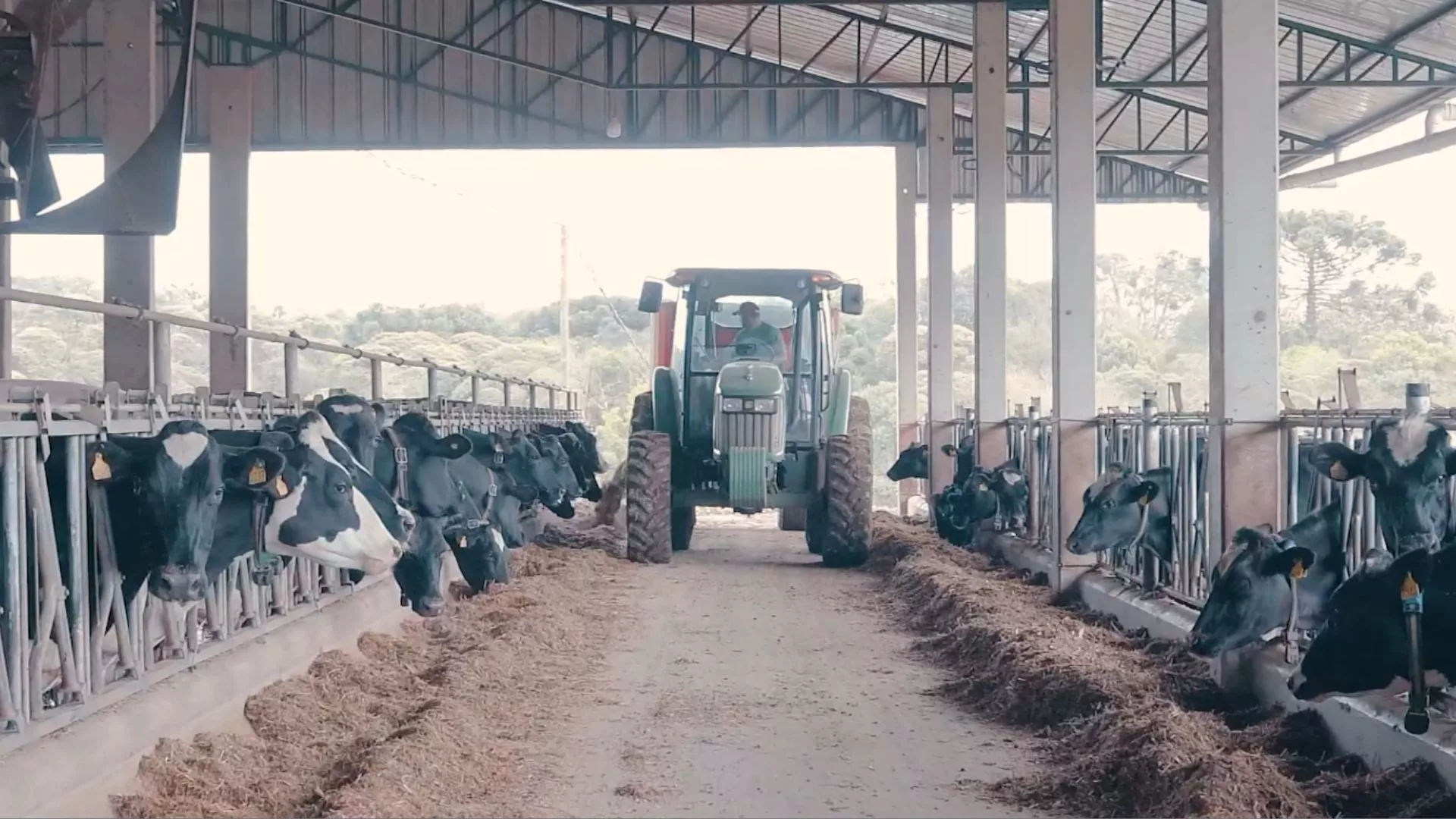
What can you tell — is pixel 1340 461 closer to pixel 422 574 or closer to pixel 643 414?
pixel 422 574

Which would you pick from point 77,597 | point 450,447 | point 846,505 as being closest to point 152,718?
point 77,597

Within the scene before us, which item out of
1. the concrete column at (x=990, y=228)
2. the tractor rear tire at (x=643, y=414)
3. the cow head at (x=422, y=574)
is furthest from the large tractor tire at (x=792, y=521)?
the cow head at (x=422, y=574)

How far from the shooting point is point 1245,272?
8.66 m

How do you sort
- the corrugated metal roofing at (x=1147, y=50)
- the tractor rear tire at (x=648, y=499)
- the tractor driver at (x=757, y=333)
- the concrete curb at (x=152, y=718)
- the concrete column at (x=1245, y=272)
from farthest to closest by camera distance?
the corrugated metal roofing at (x=1147, y=50) → the tractor driver at (x=757, y=333) → the tractor rear tire at (x=648, y=499) → the concrete column at (x=1245, y=272) → the concrete curb at (x=152, y=718)

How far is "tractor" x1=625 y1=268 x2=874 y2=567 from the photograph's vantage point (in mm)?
15336

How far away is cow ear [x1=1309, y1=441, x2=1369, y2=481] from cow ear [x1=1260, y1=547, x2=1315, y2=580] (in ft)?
1.49

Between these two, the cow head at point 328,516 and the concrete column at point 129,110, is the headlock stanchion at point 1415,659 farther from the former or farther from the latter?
the concrete column at point 129,110

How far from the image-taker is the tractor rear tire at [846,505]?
50.2 ft

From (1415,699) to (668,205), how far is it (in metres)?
64.3

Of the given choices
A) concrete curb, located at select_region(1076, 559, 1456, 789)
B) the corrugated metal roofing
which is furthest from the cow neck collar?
the corrugated metal roofing

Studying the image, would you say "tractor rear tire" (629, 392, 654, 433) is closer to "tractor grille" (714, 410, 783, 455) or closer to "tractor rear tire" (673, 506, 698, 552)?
"tractor rear tire" (673, 506, 698, 552)

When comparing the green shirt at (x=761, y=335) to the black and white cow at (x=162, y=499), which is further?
the green shirt at (x=761, y=335)

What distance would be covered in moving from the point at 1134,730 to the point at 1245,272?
3.16 meters

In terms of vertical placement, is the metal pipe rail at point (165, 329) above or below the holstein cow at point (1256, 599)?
above
